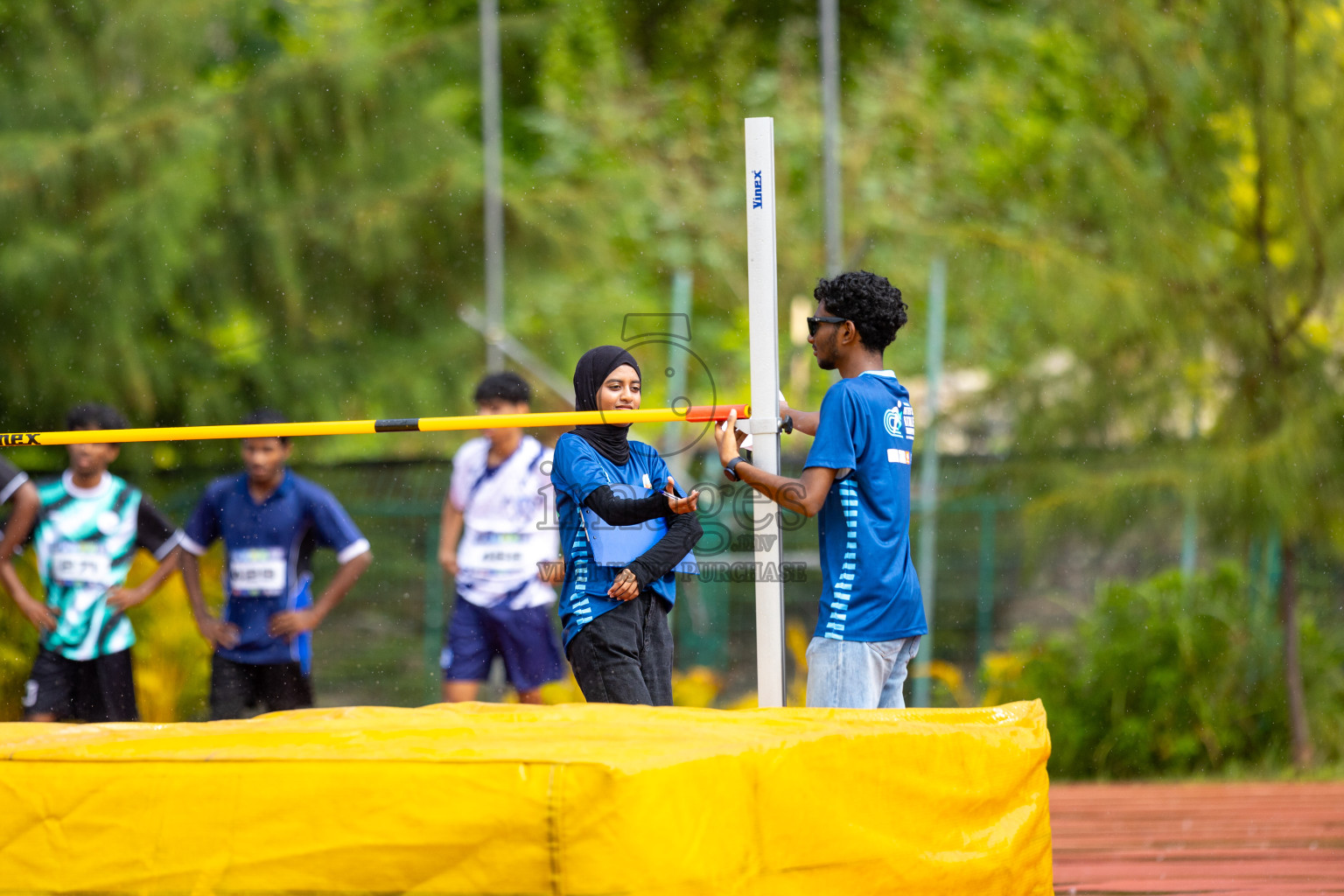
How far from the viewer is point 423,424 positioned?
4.08 metres

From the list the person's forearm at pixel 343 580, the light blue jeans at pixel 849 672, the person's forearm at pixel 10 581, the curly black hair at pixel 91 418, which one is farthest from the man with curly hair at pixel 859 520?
the person's forearm at pixel 10 581

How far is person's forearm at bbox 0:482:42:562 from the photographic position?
18.8ft

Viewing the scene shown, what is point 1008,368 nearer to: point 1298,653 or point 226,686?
point 1298,653

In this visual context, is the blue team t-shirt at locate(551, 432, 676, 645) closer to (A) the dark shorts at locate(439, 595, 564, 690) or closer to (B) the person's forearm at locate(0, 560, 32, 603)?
(A) the dark shorts at locate(439, 595, 564, 690)

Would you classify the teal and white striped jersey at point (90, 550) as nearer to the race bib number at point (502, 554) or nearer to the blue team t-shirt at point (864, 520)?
the race bib number at point (502, 554)

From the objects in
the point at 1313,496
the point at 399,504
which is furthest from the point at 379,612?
the point at 1313,496

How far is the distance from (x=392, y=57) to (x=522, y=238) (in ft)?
5.71

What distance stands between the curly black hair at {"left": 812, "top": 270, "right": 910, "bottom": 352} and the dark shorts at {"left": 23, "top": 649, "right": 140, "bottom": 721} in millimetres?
3861

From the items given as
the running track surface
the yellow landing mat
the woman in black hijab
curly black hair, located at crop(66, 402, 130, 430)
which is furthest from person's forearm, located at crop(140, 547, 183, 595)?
the running track surface

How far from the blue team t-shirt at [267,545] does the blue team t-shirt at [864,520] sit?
283 cm

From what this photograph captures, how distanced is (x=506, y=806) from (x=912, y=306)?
11183mm

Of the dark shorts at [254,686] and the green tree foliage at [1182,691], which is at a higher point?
the dark shorts at [254,686]

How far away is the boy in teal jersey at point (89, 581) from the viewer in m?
5.77

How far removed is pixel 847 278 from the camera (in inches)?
141
